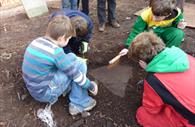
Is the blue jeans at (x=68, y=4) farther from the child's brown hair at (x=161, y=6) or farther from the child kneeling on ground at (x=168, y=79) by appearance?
the child kneeling on ground at (x=168, y=79)

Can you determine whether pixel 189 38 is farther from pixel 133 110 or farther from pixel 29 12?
pixel 29 12

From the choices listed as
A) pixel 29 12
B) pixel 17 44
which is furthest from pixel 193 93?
pixel 29 12

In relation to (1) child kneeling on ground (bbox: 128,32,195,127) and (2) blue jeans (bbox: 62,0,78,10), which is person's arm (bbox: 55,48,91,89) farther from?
(2) blue jeans (bbox: 62,0,78,10)

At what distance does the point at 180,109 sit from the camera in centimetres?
245

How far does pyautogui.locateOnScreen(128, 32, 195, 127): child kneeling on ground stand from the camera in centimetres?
240

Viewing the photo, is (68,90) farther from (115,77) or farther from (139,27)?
(139,27)

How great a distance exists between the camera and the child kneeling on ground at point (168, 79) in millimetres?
2398

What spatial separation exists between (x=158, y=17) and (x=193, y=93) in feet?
3.97

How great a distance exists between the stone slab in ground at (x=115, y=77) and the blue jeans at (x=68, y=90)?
0.42 metres

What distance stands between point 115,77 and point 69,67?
1.00 meters

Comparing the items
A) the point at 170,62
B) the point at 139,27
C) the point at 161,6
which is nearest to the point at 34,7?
the point at 139,27

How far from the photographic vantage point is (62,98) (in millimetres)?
3250

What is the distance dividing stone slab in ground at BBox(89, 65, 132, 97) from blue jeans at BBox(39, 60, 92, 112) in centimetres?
42

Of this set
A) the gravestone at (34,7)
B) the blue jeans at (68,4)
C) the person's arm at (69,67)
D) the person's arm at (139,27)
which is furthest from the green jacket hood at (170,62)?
the gravestone at (34,7)
